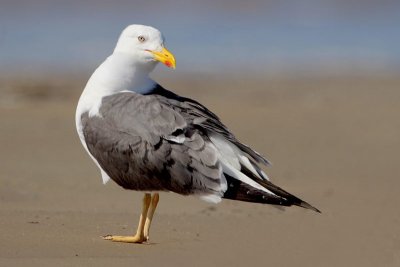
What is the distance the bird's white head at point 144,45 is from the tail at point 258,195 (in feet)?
3.90

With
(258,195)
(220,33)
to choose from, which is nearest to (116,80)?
(258,195)

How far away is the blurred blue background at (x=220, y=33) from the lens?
24.2m

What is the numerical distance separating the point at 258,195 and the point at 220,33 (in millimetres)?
22045

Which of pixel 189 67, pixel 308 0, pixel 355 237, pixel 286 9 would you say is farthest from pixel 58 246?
pixel 308 0

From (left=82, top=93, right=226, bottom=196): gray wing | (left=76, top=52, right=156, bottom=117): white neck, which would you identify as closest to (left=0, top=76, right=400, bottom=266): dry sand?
(left=82, top=93, right=226, bottom=196): gray wing

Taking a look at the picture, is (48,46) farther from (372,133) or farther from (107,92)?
(107,92)

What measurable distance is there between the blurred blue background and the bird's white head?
1424 centimetres

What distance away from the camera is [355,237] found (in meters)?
7.88

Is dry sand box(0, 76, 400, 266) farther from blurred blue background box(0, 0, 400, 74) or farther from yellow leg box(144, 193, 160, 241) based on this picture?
blurred blue background box(0, 0, 400, 74)

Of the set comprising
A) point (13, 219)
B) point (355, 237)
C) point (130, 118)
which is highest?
point (130, 118)

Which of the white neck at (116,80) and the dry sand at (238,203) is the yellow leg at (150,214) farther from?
the white neck at (116,80)

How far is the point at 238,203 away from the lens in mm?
9812

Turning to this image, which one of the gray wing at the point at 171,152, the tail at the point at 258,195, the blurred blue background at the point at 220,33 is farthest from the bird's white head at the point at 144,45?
the blurred blue background at the point at 220,33

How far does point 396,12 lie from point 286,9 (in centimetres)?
363
